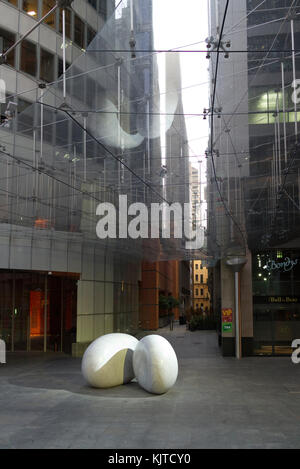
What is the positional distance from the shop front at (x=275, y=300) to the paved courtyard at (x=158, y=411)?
11.6 ft

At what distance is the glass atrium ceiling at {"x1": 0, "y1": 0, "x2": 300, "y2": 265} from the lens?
12.8 metres

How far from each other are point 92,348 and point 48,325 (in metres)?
12.4

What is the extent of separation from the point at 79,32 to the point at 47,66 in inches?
117

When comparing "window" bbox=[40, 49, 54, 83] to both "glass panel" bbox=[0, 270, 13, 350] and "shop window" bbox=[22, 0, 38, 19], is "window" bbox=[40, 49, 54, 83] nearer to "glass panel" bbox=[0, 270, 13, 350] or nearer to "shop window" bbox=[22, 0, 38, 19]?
"shop window" bbox=[22, 0, 38, 19]

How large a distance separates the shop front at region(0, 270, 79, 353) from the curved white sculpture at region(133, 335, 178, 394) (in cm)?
1239

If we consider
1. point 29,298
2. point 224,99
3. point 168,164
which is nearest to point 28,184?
point 29,298

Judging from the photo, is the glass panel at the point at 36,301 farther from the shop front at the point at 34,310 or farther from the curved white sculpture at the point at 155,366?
the curved white sculpture at the point at 155,366

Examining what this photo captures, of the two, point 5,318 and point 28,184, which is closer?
point 28,184

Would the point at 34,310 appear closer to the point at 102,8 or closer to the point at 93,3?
the point at 93,3

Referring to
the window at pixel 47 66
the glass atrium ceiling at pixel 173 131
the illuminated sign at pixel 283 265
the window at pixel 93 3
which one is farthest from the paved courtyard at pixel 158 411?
the window at pixel 93 3

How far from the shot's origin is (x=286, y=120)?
532 inches

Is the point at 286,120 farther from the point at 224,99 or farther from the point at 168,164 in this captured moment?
the point at 168,164

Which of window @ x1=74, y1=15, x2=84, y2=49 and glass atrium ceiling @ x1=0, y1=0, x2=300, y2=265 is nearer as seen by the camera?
glass atrium ceiling @ x1=0, y1=0, x2=300, y2=265

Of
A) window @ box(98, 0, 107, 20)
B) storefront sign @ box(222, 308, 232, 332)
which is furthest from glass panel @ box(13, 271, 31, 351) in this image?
window @ box(98, 0, 107, 20)
